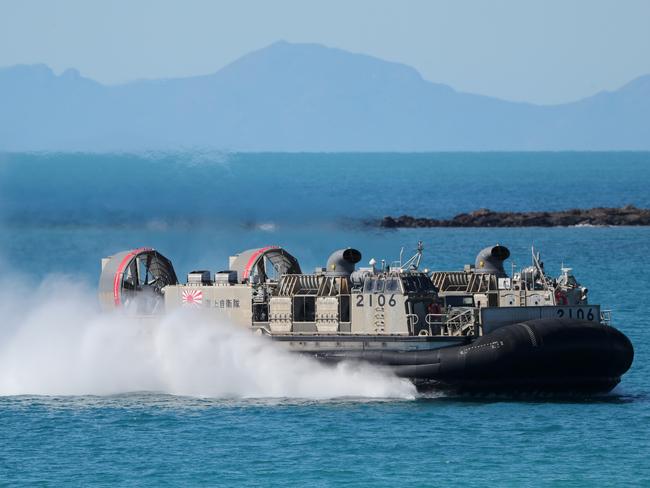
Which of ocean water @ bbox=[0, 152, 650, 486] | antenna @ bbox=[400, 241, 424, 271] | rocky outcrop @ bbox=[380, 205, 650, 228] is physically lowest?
ocean water @ bbox=[0, 152, 650, 486]

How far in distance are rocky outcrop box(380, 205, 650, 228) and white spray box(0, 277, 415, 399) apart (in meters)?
68.5

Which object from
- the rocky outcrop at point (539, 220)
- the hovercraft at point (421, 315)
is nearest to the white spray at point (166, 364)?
the hovercraft at point (421, 315)

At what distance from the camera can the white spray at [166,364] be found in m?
43.1

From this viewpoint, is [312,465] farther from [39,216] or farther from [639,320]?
[39,216]

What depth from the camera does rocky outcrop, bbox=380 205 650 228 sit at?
381 feet

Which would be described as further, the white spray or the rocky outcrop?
the rocky outcrop

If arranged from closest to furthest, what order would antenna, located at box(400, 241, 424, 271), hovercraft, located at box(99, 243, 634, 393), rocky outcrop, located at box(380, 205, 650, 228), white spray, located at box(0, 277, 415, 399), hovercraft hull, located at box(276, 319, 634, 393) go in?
1. hovercraft hull, located at box(276, 319, 634, 393)
2. hovercraft, located at box(99, 243, 634, 393)
3. white spray, located at box(0, 277, 415, 399)
4. antenna, located at box(400, 241, 424, 271)
5. rocky outcrop, located at box(380, 205, 650, 228)

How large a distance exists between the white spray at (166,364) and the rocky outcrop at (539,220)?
68.5 metres

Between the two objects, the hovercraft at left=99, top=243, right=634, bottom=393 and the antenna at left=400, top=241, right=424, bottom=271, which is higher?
the antenna at left=400, top=241, right=424, bottom=271

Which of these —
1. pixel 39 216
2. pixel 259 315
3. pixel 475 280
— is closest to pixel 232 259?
pixel 259 315

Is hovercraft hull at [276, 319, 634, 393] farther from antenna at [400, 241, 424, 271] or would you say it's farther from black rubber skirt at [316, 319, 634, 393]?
antenna at [400, 241, 424, 271]

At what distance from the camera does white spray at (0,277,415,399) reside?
141 ft

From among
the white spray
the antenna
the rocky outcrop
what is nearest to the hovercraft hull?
the white spray

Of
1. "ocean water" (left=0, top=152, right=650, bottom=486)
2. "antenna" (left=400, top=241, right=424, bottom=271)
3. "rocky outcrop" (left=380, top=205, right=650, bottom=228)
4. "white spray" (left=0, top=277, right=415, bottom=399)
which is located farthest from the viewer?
"rocky outcrop" (left=380, top=205, right=650, bottom=228)
